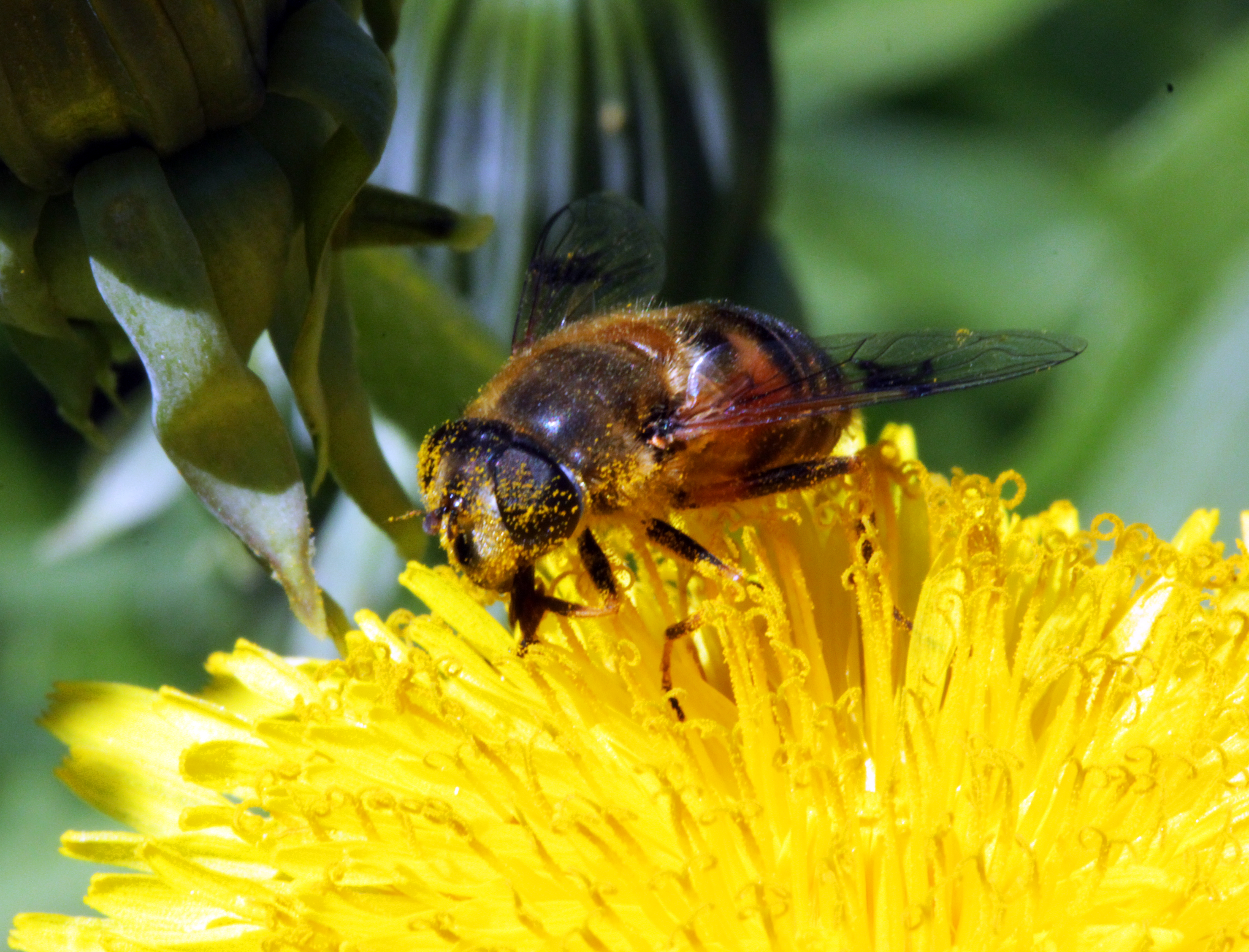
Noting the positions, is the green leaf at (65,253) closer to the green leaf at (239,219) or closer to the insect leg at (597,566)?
the green leaf at (239,219)

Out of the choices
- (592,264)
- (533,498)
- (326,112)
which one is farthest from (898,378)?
(326,112)

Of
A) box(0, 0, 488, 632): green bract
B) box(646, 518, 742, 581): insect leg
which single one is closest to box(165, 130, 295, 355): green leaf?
box(0, 0, 488, 632): green bract

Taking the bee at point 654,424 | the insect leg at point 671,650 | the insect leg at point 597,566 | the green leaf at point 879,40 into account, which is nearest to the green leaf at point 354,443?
the bee at point 654,424

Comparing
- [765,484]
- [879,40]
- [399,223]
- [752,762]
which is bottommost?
[752,762]

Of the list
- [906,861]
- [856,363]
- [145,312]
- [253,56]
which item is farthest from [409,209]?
[906,861]

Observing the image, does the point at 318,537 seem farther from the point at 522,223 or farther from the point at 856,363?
the point at 856,363

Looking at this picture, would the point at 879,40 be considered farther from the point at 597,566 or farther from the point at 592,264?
the point at 597,566
